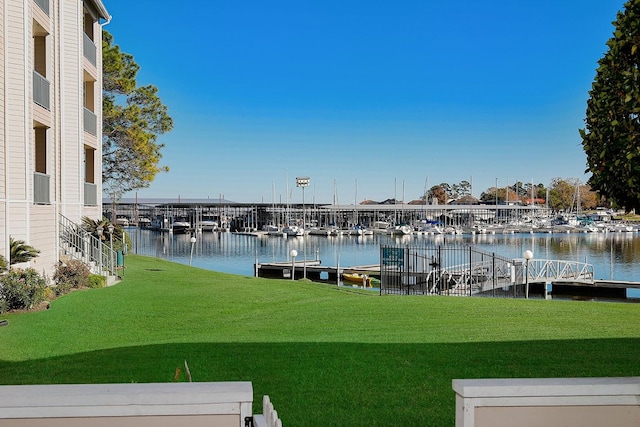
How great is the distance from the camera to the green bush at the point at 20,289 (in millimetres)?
13867

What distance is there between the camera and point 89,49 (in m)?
24.6

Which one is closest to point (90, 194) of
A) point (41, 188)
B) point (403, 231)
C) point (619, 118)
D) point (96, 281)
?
point (41, 188)

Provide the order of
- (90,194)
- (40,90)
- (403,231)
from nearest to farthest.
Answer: (40,90) < (90,194) < (403,231)

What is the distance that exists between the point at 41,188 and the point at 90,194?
20.2 feet

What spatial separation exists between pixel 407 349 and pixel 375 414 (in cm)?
337

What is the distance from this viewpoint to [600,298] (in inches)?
1391

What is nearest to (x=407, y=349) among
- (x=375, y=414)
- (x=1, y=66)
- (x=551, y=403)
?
(x=375, y=414)

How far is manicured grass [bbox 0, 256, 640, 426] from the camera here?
756cm

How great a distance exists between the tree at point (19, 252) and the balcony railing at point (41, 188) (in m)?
2.29

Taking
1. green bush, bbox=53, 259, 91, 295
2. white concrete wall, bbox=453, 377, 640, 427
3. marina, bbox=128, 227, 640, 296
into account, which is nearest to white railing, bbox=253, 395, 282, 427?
white concrete wall, bbox=453, 377, 640, 427

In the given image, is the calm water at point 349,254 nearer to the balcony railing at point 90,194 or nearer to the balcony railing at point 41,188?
the balcony railing at point 90,194

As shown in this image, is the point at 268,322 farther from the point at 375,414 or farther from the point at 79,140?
the point at 79,140

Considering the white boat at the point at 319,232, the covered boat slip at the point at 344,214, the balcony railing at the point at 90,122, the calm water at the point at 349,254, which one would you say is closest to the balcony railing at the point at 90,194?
the balcony railing at the point at 90,122

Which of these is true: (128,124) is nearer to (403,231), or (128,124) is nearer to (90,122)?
(90,122)
